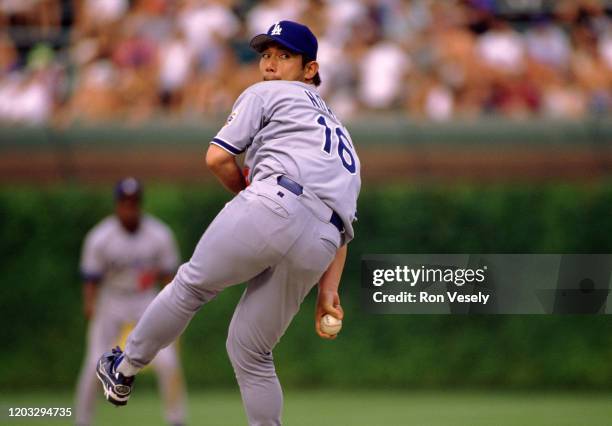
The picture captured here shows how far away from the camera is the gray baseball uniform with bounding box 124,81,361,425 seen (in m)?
4.78

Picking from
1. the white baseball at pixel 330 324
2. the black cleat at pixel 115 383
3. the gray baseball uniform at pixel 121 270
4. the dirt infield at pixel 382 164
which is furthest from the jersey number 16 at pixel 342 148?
Answer: the dirt infield at pixel 382 164

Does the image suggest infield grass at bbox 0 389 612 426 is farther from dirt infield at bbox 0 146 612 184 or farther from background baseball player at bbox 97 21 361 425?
background baseball player at bbox 97 21 361 425

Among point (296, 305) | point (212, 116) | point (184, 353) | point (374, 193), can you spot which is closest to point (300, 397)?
point (184, 353)

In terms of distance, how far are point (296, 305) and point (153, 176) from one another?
24.7 ft

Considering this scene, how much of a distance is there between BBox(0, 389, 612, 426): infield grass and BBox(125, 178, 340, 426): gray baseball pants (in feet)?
14.8

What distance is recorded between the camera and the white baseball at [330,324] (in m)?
5.09

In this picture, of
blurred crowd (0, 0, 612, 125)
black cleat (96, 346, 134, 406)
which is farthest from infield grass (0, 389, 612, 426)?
black cleat (96, 346, 134, 406)

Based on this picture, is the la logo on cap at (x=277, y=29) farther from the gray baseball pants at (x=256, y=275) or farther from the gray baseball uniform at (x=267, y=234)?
the gray baseball pants at (x=256, y=275)

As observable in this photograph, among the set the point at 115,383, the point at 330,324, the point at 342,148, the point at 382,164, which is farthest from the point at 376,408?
the point at 342,148

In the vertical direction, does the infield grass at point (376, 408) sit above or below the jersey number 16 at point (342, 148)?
below

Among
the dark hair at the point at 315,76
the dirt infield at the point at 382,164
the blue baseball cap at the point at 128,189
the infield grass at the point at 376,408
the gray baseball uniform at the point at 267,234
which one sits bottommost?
the infield grass at the point at 376,408

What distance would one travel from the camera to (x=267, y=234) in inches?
187

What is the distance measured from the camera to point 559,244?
38.2ft

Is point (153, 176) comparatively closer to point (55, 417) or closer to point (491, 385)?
point (55, 417)
